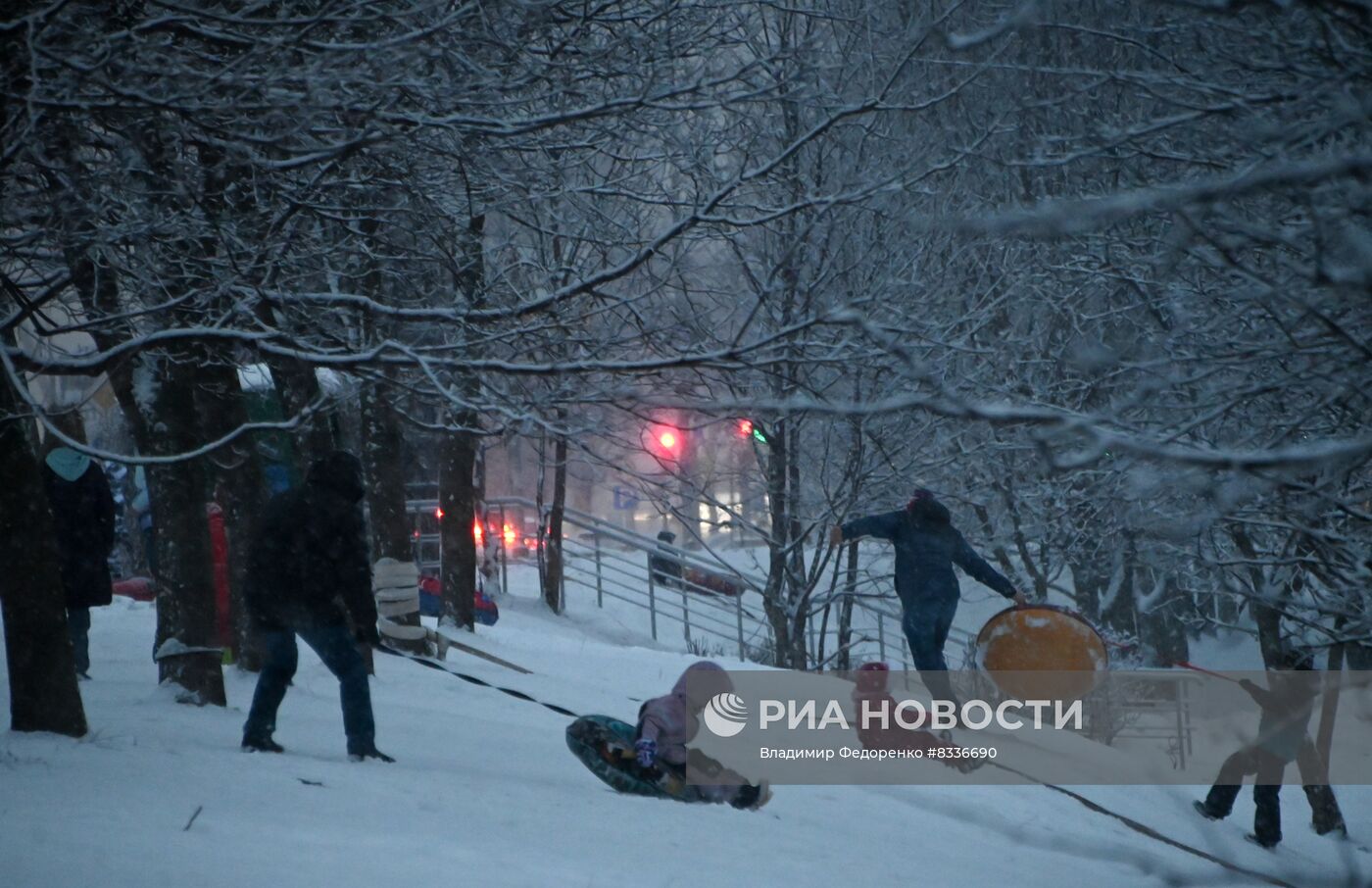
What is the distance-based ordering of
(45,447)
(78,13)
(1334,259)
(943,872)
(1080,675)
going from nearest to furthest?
(1334,259)
(78,13)
(943,872)
(1080,675)
(45,447)

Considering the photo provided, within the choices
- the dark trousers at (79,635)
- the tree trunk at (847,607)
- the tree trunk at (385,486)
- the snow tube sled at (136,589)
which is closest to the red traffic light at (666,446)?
the tree trunk at (847,607)

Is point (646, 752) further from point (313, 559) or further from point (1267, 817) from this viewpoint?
point (1267, 817)

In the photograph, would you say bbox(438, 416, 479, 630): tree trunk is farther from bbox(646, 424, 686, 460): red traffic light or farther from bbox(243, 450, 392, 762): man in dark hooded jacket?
bbox(243, 450, 392, 762): man in dark hooded jacket

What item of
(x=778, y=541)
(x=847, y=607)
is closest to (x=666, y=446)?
(x=778, y=541)

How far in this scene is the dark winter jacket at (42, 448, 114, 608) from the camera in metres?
8.64

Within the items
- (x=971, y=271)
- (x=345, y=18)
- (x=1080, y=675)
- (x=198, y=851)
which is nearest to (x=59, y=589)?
(x=198, y=851)

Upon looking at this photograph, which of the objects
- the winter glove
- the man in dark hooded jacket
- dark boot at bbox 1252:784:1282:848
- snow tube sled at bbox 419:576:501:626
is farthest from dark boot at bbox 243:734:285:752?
snow tube sled at bbox 419:576:501:626

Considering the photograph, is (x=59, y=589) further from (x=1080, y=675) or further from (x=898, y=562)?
(x=1080, y=675)

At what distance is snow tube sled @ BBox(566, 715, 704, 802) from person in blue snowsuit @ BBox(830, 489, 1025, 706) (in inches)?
109

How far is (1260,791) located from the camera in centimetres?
787

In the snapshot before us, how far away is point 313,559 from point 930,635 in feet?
14.7

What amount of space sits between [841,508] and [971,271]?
2655mm

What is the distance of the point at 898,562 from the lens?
8875mm

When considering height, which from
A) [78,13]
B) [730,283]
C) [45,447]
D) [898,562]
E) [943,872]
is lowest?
[943,872]
